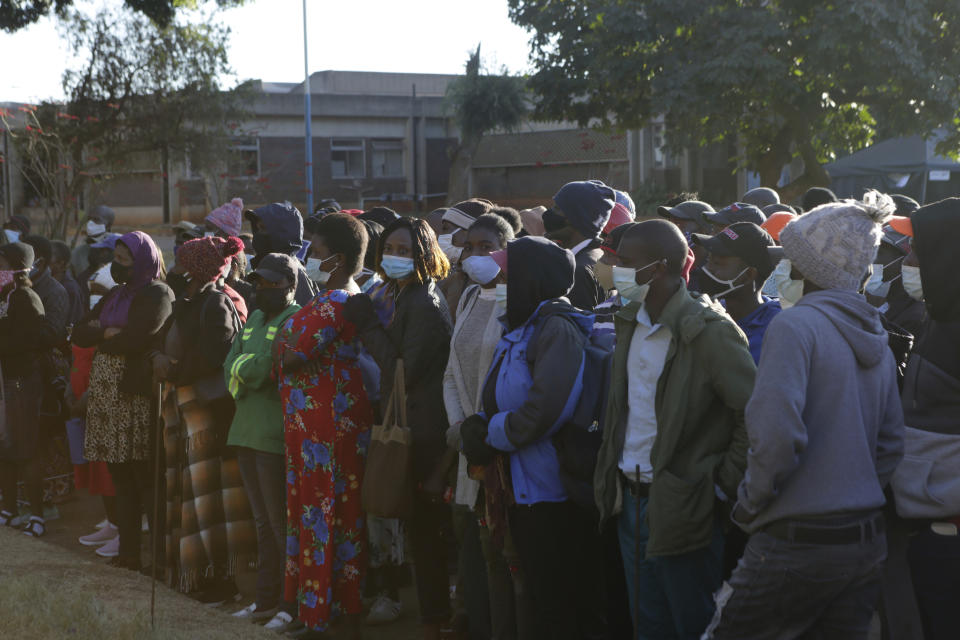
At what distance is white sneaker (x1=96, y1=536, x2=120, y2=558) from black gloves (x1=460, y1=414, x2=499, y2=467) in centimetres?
398

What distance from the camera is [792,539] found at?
330cm

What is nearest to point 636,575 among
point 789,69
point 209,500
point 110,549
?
point 209,500

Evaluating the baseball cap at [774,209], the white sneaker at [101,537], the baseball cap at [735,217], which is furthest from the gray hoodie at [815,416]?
the white sneaker at [101,537]

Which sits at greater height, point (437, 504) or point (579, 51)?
point (579, 51)

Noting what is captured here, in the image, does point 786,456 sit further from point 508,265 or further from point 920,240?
point 508,265

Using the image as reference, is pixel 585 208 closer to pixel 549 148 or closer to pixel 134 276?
pixel 134 276

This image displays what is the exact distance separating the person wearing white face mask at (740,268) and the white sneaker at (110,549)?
188 inches

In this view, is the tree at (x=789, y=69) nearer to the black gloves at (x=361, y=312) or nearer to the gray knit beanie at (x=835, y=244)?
the black gloves at (x=361, y=312)

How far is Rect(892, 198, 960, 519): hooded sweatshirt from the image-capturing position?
3602 millimetres

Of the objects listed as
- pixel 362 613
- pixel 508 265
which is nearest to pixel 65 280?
pixel 362 613

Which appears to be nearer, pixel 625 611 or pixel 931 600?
pixel 931 600

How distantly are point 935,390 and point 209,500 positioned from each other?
4.30 metres

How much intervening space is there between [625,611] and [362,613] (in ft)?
6.46

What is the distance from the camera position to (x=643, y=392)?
396cm
